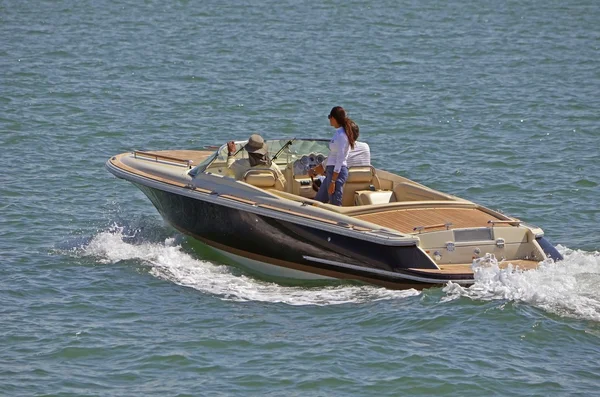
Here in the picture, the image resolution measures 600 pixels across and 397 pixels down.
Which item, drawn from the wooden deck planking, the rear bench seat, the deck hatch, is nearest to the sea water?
the deck hatch

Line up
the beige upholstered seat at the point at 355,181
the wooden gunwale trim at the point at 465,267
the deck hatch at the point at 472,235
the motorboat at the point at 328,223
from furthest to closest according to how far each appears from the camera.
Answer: the beige upholstered seat at the point at 355,181 < the deck hatch at the point at 472,235 < the motorboat at the point at 328,223 < the wooden gunwale trim at the point at 465,267

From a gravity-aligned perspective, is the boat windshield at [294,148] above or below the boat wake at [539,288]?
above

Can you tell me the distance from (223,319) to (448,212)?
2983 mm

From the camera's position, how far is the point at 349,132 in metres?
14.0

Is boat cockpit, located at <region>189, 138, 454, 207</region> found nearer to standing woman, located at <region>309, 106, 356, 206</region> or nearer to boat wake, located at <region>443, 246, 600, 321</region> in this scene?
standing woman, located at <region>309, 106, 356, 206</region>

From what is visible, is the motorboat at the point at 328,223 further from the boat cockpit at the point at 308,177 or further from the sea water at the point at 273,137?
the sea water at the point at 273,137

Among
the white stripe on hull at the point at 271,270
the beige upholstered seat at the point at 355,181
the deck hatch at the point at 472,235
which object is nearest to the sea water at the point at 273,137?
the white stripe on hull at the point at 271,270

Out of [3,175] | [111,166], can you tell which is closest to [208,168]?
[111,166]

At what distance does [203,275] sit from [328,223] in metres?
1.87

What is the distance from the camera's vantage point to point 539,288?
12.3 meters

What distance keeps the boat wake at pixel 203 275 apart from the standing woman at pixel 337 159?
1272 millimetres

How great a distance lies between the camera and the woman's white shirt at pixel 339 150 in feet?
45.8

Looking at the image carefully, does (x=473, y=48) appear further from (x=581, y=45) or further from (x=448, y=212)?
(x=448, y=212)

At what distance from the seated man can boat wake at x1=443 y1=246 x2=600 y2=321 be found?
3.07 metres
